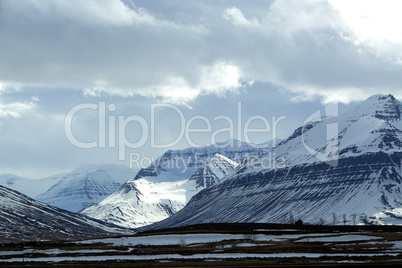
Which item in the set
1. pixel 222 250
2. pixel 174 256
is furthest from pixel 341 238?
pixel 174 256

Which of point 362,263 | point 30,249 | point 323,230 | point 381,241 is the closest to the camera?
point 362,263

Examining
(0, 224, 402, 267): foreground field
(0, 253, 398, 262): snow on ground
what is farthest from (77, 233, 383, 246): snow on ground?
(0, 253, 398, 262): snow on ground

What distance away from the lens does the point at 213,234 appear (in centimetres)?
17188

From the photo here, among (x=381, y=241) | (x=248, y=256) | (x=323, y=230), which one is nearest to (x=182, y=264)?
(x=248, y=256)

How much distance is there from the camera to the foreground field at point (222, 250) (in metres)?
112

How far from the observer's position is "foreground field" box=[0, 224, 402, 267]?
366 feet

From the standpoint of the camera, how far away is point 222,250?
456ft

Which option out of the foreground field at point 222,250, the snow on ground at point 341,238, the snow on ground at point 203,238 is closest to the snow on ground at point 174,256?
the foreground field at point 222,250

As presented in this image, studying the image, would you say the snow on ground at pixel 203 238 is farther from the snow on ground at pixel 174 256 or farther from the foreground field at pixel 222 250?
the snow on ground at pixel 174 256

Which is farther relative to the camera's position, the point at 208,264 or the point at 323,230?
the point at 323,230

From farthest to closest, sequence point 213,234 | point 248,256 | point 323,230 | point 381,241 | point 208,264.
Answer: point 323,230 < point 213,234 < point 381,241 < point 248,256 < point 208,264

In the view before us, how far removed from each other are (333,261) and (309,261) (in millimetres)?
3584

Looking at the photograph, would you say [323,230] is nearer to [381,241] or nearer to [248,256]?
[381,241]

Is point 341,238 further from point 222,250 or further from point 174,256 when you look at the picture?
point 174,256
